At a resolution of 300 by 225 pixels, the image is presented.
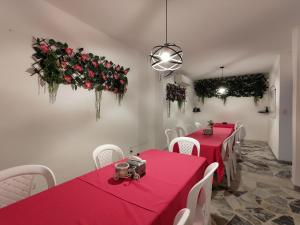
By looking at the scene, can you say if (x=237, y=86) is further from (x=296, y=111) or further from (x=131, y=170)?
(x=131, y=170)

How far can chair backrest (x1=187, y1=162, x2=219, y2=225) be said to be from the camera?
0.91 meters

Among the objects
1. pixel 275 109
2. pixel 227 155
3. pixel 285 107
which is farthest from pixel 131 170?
pixel 275 109

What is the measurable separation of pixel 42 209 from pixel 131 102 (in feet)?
7.83

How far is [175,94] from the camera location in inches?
190

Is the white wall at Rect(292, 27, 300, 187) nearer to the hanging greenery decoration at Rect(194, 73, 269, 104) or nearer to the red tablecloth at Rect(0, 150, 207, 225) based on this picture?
the red tablecloth at Rect(0, 150, 207, 225)

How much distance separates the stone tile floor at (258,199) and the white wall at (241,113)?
8.29 feet

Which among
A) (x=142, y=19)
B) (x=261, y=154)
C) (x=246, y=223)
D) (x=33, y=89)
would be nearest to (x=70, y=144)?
(x=33, y=89)

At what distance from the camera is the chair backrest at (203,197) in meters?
0.91

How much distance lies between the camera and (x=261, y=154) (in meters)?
4.12

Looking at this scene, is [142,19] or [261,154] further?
[261,154]

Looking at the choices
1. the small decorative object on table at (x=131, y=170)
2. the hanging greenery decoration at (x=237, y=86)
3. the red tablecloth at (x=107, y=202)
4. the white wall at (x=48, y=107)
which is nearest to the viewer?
the red tablecloth at (x=107, y=202)

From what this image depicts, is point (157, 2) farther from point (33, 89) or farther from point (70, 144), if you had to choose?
point (70, 144)

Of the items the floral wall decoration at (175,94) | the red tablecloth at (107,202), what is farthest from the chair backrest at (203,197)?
the floral wall decoration at (175,94)

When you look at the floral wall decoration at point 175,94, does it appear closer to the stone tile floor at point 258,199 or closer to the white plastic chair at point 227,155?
the white plastic chair at point 227,155
